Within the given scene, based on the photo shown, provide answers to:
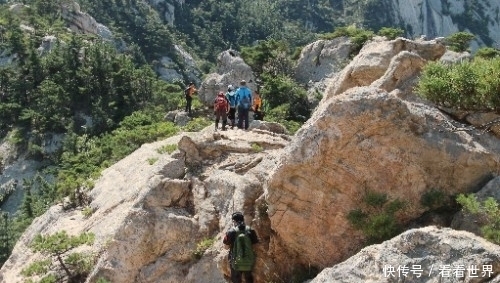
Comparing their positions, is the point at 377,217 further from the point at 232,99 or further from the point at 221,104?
the point at 232,99

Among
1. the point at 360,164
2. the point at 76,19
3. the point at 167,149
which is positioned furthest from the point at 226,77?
the point at 76,19

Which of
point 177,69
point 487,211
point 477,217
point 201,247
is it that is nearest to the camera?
point 487,211

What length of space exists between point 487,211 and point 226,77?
28152 mm

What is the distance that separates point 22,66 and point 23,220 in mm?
27385

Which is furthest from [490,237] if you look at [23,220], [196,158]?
[23,220]

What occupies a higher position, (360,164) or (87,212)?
(360,164)

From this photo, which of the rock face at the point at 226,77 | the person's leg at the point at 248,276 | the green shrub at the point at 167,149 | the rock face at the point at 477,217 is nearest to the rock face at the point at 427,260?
the rock face at the point at 477,217

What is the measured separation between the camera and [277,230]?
11.7 meters

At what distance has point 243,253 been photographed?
443 inches

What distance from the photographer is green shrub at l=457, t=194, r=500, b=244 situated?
29.5ft

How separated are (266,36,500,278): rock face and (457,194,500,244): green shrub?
0.98 m

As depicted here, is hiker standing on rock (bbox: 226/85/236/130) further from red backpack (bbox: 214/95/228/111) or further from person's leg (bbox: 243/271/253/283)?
person's leg (bbox: 243/271/253/283)

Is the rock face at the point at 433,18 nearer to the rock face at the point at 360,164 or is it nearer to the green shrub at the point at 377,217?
the rock face at the point at 360,164

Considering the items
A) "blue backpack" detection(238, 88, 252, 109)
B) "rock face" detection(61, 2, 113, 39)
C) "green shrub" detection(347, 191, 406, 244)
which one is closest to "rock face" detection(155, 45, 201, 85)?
"rock face" detection(61, 2, 113, 39)
